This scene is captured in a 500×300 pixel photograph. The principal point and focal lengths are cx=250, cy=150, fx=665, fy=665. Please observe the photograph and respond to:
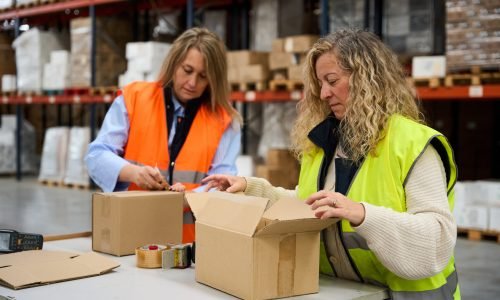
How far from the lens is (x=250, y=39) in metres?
11.1

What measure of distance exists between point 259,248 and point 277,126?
22.9 ft

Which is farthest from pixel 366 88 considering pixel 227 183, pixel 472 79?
pixel 472 79

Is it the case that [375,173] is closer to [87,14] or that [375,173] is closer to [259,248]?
[259,248]

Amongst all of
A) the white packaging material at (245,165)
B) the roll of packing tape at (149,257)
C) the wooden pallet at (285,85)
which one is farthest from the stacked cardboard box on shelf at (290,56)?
the roll of packing tape at (149,257)

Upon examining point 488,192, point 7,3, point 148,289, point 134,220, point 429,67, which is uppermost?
point 7,3

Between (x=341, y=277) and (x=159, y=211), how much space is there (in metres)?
0.85

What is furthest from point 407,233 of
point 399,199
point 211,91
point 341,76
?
point 211,91

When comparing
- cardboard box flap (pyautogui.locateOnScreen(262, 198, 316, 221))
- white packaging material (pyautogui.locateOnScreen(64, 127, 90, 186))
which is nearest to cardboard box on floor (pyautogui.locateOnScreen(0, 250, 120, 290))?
cardboard box flap (pyautogui.locateOnScreen(262, 198, 316, 221))

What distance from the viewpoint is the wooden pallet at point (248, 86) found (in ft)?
27.2

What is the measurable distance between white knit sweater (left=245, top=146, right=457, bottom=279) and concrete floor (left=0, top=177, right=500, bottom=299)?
2.96 metres

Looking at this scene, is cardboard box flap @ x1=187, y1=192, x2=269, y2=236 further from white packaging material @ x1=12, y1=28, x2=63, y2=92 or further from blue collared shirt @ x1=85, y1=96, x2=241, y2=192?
white packaging material @ x1=12, y1=28, x2=63, y2=92

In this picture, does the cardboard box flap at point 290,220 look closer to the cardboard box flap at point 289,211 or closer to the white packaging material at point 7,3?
the cardboard box flap at point 289,211

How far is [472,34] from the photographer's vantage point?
6520mm

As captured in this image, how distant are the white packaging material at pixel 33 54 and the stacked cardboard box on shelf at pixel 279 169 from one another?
5.15m
